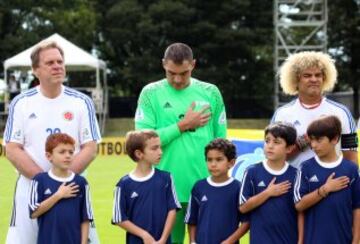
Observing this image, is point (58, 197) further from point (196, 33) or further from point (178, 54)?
point (196, 33)

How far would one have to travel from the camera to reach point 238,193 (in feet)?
18.9

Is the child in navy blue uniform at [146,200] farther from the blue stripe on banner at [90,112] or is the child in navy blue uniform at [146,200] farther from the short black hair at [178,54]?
the short black hair at [178,54]

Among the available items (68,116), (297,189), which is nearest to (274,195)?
(297,189)

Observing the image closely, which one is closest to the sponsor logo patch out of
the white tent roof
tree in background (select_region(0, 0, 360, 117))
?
the white tent roof

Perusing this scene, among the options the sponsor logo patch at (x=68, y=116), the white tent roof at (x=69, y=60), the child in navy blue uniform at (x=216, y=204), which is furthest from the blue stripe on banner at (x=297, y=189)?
the white tent roof at (x=69, y=60)

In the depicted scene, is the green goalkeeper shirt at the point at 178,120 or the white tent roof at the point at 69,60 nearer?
the green goalkeeper shirt at the point at 178,120

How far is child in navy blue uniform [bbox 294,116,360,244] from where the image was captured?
5336 mm

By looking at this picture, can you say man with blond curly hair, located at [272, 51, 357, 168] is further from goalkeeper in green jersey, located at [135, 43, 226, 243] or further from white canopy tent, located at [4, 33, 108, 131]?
white canopy tent, located at [4, 33, 108, 131]

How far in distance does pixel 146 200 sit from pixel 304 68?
155 cm

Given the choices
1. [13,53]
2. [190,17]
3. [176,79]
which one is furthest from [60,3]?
[176,79]

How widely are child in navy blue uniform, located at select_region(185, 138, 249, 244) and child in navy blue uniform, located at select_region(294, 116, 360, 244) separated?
542mm

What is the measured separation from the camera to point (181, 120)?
583 centimetres

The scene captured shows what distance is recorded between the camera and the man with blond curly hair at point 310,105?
565 cm

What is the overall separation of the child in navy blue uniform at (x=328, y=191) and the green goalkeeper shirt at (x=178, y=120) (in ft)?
2.97
